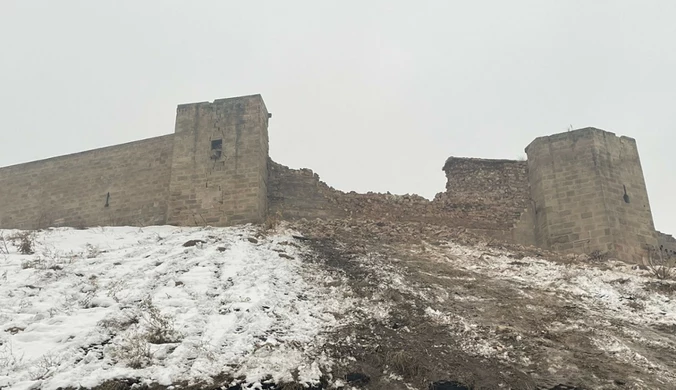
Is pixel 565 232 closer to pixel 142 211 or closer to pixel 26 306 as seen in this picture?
pixel 142 211

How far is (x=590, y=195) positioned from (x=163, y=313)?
11.4 metres

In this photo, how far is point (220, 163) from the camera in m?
15.5

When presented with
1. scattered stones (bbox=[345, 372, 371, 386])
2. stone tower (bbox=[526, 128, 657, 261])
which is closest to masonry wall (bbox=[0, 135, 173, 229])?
stone tower (bbox=[526, 128, 657, 261])

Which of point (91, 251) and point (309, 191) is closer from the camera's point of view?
point (91, 251)

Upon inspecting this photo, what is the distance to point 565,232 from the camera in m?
15.5

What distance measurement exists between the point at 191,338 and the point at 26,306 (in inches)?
101

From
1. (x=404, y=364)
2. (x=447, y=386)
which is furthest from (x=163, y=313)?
(x=447, y=386)

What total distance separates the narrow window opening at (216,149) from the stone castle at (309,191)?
0.10 feet

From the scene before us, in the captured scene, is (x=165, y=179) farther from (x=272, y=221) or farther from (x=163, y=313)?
(x=163, y=313)

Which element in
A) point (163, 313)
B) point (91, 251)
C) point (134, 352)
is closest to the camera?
point (134, 352)

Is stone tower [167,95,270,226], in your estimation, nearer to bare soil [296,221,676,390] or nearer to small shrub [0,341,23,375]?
bare soil [296,221,676,390]

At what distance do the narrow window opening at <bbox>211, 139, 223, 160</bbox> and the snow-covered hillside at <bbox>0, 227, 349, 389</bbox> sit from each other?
3.86m

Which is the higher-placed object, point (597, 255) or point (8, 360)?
point (597, 255)

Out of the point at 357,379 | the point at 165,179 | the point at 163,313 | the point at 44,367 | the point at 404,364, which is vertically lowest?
the point at 357,379
